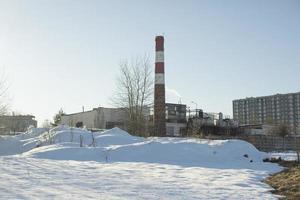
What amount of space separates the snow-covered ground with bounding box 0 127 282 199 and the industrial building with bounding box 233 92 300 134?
83.3 metres

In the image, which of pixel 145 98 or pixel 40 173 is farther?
pixel 145 98

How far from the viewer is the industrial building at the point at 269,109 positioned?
Answer: 106 m

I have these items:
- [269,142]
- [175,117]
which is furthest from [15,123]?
[269,142]

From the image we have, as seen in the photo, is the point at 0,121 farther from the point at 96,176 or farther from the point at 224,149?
the point at 96,176

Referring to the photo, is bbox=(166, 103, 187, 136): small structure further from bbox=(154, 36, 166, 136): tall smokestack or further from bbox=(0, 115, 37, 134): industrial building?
bbox=(0, 115, 37, 134): industrial building

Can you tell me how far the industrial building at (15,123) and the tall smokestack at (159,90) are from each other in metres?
15.6

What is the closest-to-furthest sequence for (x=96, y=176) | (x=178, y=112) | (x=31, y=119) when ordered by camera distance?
→ (x=96, y=176) → (x=178, y=112) → (x=31, y=119)

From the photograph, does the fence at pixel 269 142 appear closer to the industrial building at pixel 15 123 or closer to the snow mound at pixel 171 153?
the snow mound at pixel 171 153

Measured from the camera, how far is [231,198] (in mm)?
9766

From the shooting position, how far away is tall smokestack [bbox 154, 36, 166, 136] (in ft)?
164

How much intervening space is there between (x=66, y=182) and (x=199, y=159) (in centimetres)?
957

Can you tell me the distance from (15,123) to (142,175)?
226 ft

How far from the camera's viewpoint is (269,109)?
11462 cm

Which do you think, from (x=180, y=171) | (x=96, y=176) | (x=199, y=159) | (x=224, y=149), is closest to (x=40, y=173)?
(x=96, y=176)
